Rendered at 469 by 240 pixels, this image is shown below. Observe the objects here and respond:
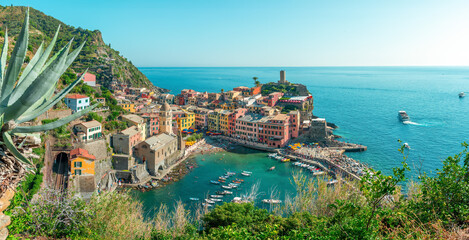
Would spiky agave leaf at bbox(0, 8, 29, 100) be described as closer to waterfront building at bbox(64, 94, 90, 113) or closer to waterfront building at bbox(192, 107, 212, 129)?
waterfront building at bbox(64, 94, 90, 113)

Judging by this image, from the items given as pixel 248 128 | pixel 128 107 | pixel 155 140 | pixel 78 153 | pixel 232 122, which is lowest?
pixel 248 128

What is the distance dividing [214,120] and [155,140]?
16.8 meters

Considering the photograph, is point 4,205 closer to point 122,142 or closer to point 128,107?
point 122,142

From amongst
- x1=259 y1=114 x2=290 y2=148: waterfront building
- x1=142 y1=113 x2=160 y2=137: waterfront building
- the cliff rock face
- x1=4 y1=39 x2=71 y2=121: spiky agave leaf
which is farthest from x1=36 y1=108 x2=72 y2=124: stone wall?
the cliff rock face

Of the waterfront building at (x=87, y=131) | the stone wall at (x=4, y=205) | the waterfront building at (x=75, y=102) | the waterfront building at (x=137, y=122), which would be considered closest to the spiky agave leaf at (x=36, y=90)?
the stone wall at (x=4, y=205)

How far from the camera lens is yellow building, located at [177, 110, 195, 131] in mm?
45578

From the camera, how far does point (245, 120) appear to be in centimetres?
4397

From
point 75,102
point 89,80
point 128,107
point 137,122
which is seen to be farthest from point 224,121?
point 89,80

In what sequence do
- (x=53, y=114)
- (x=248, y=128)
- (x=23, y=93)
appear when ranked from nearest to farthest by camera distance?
1. (x=23, y=93)
2. (x=53, y=114)
3. (x=248, y=128)

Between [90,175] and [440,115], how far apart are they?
225ft

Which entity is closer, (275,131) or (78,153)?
(78,153)

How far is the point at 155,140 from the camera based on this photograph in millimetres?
31922

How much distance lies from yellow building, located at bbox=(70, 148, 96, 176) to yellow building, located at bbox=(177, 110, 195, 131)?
73.6 ft

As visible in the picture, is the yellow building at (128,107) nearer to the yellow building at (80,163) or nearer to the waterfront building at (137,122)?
the waterfront building at (137,122)
